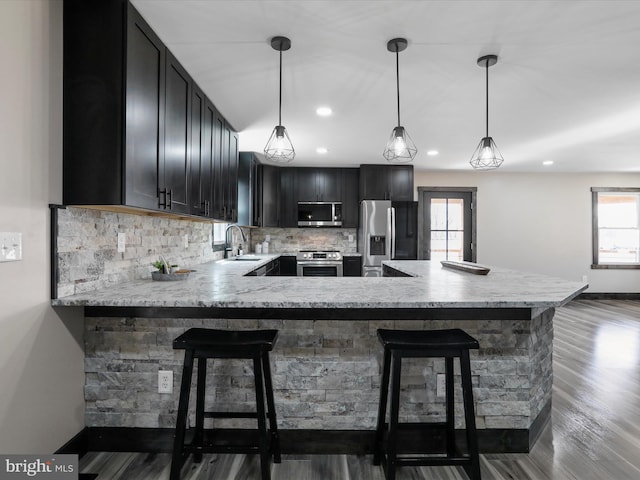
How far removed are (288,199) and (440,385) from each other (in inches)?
168

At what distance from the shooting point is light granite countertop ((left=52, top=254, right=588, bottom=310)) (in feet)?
5.49

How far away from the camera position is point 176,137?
237 cm

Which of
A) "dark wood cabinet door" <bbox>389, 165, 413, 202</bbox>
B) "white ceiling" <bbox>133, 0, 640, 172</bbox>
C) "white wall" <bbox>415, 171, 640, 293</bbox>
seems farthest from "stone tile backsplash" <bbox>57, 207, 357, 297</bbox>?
"white wall" <bbox>415, 171, 640, 293</bbox>

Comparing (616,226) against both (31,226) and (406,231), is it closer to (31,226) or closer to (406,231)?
(406,231)

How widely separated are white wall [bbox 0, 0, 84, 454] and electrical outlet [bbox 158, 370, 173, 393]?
0.41 meters

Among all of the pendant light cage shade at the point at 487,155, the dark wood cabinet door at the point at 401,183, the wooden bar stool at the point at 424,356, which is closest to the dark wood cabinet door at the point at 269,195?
the dark wood cabinet door at the point at 401,183

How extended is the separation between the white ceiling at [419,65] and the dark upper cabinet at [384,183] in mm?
1406

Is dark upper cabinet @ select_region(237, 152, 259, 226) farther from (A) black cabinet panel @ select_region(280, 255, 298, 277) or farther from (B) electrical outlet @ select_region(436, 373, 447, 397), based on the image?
(B) electrical outlet @ select_region(436, 373, 447, 397)

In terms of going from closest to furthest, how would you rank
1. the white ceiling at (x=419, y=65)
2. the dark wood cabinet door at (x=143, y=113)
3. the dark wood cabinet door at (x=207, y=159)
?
the dark wood cabinet door at (x=143, y=113)
the white ceiling at (x=419, y=65)
the dark wood cabinet door at (x=207, y=159)

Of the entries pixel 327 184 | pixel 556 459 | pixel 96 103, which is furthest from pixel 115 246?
pixel 327 184

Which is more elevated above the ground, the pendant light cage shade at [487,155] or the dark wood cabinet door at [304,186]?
the dark wood cabinet door at [304,186]

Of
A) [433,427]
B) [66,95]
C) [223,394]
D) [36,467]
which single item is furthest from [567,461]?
[66,95]

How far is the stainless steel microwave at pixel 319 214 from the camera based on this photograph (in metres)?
5.82

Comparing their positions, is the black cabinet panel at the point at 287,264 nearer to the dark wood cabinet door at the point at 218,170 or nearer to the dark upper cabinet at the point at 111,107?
the dark wood cabinet door at the point at 218,170
